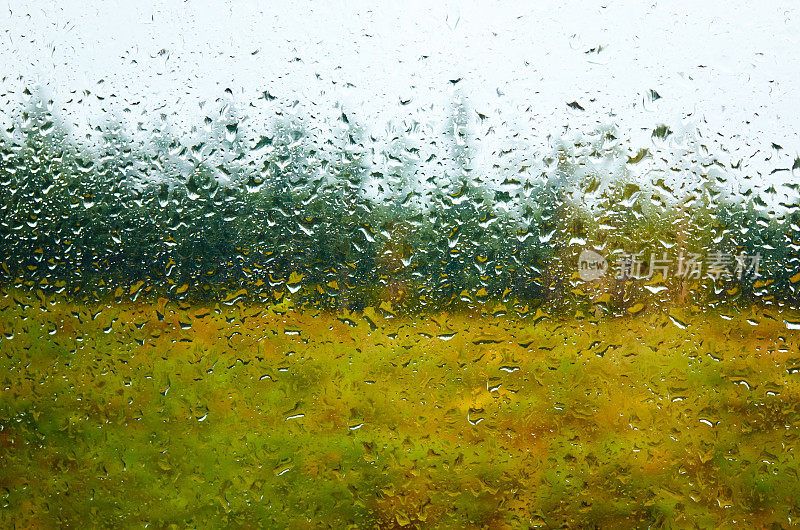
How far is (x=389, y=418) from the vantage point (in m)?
0.85

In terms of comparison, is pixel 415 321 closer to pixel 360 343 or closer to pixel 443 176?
pixel 360 343

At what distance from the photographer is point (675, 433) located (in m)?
0.80

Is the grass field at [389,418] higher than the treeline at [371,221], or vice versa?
the treeline at [371,221]

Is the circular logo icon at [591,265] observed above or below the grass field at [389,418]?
above

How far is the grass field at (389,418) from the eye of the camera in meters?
0.80

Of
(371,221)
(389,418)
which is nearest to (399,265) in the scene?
(371,221)

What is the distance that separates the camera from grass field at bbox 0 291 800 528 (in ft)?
2.63

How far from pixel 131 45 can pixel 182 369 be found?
58 cm

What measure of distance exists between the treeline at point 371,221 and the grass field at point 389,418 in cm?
5

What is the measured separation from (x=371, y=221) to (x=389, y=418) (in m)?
0.34

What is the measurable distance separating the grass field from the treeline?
0.16ft

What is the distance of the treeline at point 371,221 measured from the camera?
78cm

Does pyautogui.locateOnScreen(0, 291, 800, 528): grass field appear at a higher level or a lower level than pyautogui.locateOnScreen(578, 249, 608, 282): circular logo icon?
lower

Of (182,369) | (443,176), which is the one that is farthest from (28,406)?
(443,176)
